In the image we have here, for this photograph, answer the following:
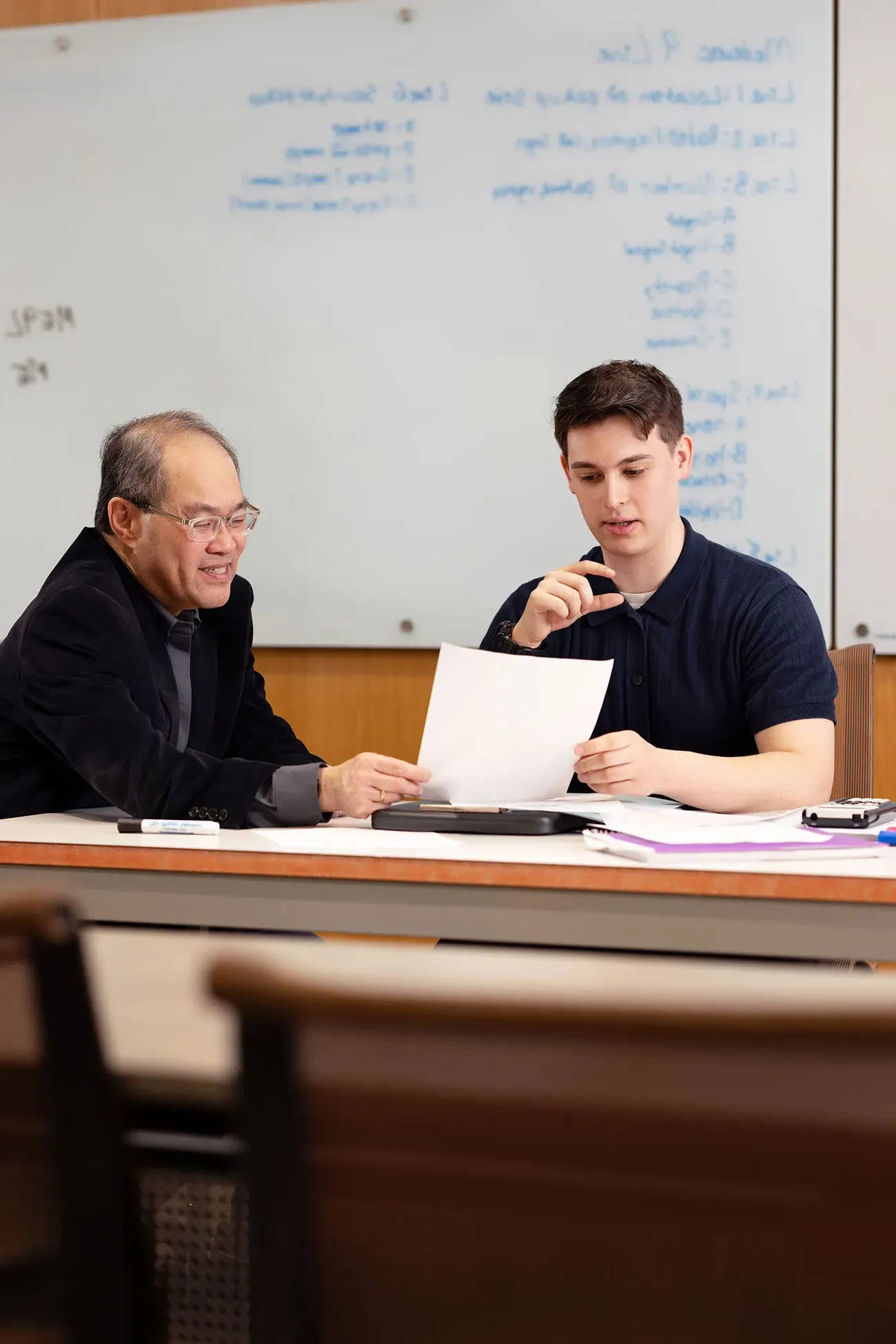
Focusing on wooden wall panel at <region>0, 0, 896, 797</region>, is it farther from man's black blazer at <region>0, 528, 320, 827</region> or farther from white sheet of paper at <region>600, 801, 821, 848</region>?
white sheet of paper at <region>600, 801, 821, 848</region>

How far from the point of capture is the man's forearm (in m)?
1.65

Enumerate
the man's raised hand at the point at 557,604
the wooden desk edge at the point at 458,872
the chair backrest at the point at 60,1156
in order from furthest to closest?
1. the man's raised hand at the point at 557,604
2. the wooden desk edge at the point at 458,872
3. the chair backrest at the point at 60,1156

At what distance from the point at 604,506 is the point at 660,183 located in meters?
1.30

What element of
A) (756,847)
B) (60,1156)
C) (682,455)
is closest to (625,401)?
(682,455)

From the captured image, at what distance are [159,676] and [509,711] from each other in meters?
0.61

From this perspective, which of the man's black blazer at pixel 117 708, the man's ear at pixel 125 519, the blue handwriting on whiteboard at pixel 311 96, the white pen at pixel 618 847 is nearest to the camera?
the white pen at pixel 618 847

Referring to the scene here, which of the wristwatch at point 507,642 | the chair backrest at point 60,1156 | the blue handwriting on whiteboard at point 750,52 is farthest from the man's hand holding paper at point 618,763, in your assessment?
the blue handwriting on whiteboard at point 750,52

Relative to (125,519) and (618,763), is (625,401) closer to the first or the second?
(618,763)

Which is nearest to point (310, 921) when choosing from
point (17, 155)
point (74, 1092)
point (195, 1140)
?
point (195, 1140)

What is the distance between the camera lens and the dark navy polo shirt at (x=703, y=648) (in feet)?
6.38

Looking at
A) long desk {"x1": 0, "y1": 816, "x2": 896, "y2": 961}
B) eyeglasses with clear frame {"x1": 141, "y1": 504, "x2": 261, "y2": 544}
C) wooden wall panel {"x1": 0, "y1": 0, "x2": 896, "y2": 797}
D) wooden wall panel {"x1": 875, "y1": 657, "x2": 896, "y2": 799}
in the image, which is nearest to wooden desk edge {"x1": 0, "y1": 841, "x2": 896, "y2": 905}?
long desk {"x1": 0, "y1": 816, "x2": 896, "y2": 961}

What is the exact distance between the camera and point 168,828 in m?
1.53

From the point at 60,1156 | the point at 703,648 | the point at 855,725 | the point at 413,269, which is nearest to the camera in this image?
the point at 60,1156

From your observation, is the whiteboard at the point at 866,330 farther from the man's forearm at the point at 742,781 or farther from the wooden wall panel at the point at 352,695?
the man's forearm at the point at 742,781
